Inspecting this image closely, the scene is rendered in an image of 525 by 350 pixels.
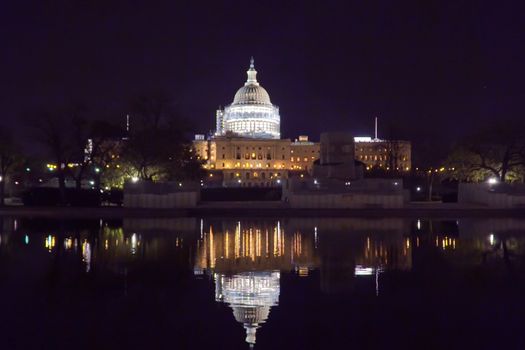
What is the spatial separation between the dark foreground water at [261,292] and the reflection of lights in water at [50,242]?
0.03 meters

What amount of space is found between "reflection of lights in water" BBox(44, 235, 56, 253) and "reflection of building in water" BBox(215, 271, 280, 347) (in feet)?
22.1

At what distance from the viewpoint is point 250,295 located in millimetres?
11562

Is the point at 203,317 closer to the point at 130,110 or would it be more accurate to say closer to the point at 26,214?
the point at 26,214

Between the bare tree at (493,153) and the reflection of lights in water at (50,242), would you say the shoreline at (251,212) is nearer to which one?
the reflection of lights in water at (50,242)

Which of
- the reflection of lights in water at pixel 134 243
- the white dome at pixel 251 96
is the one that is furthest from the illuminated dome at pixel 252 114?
the reflection of lights in water at pixel 134 243

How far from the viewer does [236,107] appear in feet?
449

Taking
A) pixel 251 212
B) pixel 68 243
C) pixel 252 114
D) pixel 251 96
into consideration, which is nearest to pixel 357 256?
pixel 68 243

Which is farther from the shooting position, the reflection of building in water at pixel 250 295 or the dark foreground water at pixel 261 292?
the reflection of building in water at pixel 250 295

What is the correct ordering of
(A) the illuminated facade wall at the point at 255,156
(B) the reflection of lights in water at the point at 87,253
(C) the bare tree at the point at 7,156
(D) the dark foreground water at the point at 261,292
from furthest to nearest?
(A) the illuminated facade wall at the point at 255,156, (C) the bare tree at the point at 7,156, (B) the reflection of lights in water at the point at 87,253, (D) the dark foreground water at the point at 261,292

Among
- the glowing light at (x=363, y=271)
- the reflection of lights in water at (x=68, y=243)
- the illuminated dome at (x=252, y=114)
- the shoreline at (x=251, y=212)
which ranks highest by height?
the illuminated dome at (x=252, y=114)

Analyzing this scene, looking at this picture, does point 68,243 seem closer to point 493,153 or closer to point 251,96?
point 493,153

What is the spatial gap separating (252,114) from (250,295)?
125 m

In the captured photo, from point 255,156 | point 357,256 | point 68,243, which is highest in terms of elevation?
point 255,156

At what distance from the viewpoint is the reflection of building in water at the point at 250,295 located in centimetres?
988
